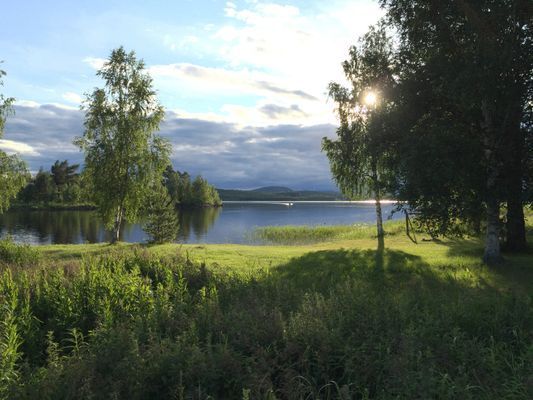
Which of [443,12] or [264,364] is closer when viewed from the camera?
[264,364]

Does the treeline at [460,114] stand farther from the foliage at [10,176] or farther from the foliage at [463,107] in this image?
the foliage at [10,176]

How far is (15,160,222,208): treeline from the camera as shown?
125 metres

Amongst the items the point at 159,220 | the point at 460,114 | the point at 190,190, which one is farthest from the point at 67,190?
the point at 460,114

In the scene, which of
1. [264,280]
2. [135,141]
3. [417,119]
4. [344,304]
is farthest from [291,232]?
[344,304]

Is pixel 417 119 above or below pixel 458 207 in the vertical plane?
above

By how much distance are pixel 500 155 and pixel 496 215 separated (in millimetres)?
2414

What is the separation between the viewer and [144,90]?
30500 mm

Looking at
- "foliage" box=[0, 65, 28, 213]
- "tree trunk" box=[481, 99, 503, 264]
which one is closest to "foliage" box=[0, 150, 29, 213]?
"foliage" box=[0, 65, 28, 213]

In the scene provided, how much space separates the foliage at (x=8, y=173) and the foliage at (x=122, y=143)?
418cm

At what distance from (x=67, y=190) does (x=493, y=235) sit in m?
129

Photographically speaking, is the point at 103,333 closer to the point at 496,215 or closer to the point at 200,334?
the point at 200,334

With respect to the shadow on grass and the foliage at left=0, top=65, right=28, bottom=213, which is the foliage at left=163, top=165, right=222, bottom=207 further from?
the shadow on grass

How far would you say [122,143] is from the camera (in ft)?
97.7

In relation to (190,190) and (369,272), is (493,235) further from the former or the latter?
(190,190)
